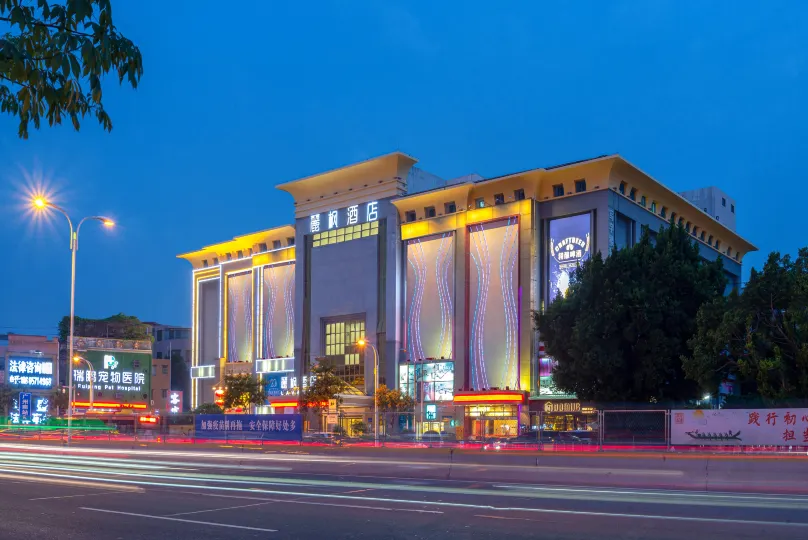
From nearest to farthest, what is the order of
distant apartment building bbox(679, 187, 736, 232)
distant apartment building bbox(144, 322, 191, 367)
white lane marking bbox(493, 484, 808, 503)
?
white lane marking bbox(493, 484, 808, 503), distant apartment building bbox(679, 187, 736, 232), distant apartment building bbox(144, 322, 191, 367)

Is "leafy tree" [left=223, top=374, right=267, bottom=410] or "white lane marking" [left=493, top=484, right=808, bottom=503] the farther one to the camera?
"leafy tree" [left=223, top=374, right=267, bottom=410]

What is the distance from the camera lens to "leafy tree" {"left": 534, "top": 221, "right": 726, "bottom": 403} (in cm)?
4759

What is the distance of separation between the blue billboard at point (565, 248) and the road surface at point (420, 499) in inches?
1633

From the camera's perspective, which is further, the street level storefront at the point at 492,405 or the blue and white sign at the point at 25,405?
the street level storefront at the point at 492,405

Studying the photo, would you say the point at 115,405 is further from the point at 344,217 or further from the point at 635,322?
the point at 635,322

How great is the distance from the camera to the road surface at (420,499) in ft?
41.6

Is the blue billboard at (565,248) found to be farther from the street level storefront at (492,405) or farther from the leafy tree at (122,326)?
the leafy tree at (122,326)

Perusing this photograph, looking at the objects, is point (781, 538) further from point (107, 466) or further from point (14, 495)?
point (107, 466)

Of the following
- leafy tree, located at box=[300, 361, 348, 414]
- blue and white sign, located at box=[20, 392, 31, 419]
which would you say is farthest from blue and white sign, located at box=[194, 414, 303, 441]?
leafy tree, located at box=[300, 361, 348, 414]

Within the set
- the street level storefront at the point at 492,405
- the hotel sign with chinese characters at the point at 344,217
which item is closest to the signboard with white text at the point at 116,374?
the hotel sign with chinese characters at the point at 344,217

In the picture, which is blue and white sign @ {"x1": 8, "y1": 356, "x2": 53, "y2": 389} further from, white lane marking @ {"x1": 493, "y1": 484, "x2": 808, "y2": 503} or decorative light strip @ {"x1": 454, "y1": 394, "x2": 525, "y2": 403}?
white lane marking @ {"x1": 493, "y1": 484, "x2": 808, "y2": 503}

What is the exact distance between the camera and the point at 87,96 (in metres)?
7.69

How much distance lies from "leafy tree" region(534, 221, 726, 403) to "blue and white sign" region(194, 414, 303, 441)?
1729 cm

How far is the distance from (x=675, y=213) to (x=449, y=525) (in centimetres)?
7225
